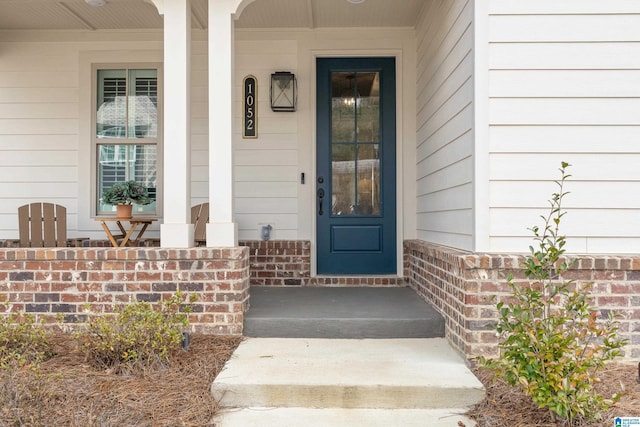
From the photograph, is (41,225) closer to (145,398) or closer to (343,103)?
(145,398)

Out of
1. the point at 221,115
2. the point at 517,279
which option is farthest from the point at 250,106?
the point at 517,279

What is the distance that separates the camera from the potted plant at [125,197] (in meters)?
3.98

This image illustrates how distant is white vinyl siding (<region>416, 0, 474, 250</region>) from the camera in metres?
2.93

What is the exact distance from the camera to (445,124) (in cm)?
346

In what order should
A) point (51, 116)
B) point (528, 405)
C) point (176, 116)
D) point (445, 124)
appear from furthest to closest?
point (51, 116) → point (445, 124) → point (176, 116) → point (528, 405)

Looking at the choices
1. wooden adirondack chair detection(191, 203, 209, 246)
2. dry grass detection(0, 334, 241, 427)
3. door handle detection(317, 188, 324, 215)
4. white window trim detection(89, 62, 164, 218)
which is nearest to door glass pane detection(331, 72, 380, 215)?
door handle detection(317, 188, 324, 215)

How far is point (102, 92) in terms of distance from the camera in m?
4.77

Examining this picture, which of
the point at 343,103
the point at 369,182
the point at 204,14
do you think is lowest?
the point at 369,182

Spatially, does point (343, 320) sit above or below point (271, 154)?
below

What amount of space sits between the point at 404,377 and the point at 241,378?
858 mm

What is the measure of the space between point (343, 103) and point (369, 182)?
0.83 m

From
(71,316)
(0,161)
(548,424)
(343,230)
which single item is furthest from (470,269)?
(0,161)

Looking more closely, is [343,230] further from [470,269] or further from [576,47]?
[576,47]

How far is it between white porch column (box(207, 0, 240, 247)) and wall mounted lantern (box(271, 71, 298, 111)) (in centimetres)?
131
